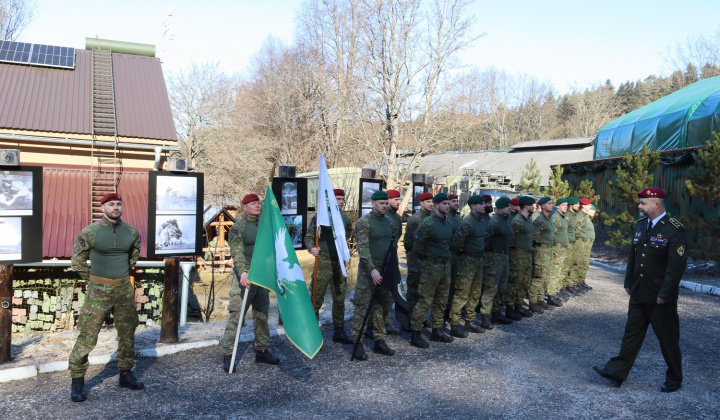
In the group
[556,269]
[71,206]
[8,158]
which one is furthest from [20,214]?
[556,269]

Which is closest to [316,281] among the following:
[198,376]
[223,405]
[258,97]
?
[198,376]

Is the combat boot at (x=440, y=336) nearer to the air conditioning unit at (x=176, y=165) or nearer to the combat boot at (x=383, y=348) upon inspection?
the combat boot at (x=383, y=348)

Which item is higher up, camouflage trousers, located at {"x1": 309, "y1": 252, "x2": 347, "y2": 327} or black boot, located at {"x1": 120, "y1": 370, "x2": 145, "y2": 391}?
camouflage trousers, located at {"x1": 309, "y1": 252, "x2": 347, "y2": 327}

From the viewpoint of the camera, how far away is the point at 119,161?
12.3 m

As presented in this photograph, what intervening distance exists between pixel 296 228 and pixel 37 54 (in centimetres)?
958

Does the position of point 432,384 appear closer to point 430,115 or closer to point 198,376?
point 198,376

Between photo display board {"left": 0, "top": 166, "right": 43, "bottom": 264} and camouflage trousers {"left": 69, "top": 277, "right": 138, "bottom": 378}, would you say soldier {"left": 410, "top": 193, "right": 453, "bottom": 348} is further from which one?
photo display board {"left": 0, "top": 166, "right": 43, "bottom": 264}

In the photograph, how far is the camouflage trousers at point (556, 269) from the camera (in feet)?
32.5

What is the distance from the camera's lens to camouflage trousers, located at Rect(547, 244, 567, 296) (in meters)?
9.92

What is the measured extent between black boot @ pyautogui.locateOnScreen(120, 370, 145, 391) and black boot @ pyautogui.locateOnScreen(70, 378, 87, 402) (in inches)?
14.6

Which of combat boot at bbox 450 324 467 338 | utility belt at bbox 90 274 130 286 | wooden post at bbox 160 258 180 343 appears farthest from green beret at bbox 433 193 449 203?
utility belt at bbox 90 274 130 286

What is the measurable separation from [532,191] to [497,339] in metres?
19.5

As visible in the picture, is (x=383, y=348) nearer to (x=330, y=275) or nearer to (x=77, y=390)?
(x=330, y=275)

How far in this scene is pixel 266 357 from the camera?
6242 mm
